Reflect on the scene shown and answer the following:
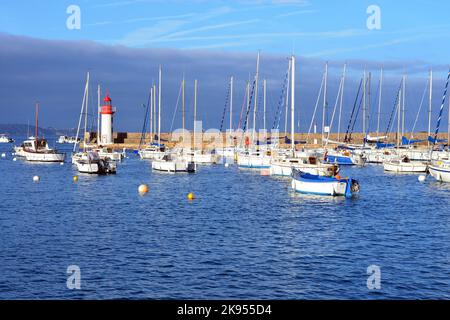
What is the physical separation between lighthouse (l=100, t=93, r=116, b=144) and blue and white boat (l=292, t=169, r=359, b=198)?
89550mm

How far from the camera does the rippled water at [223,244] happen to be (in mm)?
18344

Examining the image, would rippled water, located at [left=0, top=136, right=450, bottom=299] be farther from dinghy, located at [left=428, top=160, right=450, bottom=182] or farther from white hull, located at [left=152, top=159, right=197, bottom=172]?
white hull, located at [left=152, top=159, right=197, bottom=172]

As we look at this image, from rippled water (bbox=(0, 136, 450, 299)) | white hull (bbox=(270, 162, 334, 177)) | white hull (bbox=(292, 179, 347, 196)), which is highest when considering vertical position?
white hull (bbox=(270, 162, 334, 177))

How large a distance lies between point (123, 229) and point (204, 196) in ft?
54.6

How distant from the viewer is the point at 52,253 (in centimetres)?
2309

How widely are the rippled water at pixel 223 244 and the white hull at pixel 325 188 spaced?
39.1 inches

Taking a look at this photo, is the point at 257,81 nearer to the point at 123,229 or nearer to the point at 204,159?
the point at 204,159

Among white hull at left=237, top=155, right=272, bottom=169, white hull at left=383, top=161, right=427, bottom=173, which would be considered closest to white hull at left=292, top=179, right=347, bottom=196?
white hull at left=383, top=161, right=427, bottom=173

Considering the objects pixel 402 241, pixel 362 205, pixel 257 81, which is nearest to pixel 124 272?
pixel 402 241

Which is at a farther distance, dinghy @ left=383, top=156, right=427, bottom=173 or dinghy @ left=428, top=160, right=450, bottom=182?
dinghy @ left=383, top=156, right=427, bottom=173

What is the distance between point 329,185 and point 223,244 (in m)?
18.6

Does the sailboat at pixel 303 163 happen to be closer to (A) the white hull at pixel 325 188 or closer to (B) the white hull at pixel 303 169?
(B) the white hull at pixel 303 169

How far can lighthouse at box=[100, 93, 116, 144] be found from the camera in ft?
418

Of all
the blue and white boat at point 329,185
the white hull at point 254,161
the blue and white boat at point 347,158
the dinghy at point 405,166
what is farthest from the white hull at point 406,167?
the blue and white boat at point 329,185
